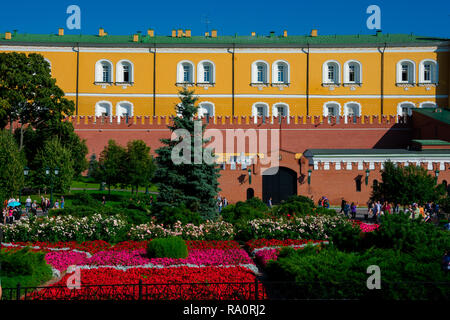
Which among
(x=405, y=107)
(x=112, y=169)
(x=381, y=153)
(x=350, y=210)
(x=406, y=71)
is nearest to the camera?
(x=350, y=210)

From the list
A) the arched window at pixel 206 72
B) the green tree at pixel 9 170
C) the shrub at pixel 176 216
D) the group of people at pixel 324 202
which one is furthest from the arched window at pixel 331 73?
the shrub at pixel 176 216

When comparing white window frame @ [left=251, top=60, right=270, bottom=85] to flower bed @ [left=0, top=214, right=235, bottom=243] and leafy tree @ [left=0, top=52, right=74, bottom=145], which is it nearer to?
leafy tree @ [left=0, top=52, right=74, bottom=145]

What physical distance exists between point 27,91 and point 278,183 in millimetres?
15225

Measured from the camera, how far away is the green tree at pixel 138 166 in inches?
1046

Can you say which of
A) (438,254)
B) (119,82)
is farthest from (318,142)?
(438,254)

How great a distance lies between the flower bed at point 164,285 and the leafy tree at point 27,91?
804 inches

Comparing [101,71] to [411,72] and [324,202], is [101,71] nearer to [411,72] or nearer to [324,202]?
[324,202]

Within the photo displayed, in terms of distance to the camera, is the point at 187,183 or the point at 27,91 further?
the point at 27,91

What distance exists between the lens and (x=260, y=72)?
3822cm

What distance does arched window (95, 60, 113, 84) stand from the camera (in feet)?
123

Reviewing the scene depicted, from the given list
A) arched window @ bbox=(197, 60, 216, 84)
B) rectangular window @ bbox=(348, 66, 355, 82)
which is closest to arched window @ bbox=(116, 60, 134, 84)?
arched window @ bbox=(197, 60, 216, 84)

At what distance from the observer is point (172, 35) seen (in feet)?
131

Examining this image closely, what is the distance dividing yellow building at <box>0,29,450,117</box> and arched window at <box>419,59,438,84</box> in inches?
2.8

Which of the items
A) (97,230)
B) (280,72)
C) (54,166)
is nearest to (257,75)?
(280,72)
